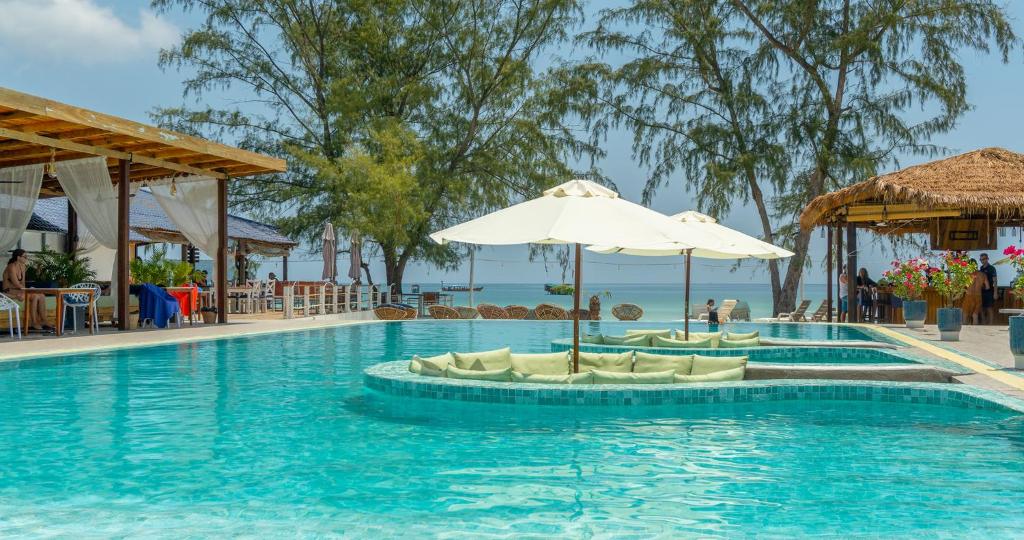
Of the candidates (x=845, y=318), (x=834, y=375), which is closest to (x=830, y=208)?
(x=845, y=318)

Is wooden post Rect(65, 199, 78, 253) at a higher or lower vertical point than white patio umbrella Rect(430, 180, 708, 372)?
higher

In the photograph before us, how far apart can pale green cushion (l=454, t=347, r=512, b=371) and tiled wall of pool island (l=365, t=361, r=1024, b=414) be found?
404mm

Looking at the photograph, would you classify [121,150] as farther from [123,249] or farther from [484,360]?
[484,360]

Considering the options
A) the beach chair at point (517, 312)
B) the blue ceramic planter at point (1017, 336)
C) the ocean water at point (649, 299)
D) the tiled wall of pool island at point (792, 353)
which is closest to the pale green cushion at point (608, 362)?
the tiled wall of pool island at point (792, 353)

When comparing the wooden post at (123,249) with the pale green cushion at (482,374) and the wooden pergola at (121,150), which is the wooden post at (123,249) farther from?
the pale green cushion at (482,374)

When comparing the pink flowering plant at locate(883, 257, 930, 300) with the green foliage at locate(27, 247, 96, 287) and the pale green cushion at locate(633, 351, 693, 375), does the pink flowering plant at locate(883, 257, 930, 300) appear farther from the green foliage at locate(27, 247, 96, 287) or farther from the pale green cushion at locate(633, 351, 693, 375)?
the green foliage at locate(27, 247, 96, 287)

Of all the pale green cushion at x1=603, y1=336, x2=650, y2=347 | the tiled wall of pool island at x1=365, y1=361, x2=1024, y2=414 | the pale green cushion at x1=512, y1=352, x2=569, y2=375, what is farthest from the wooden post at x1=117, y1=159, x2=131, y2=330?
the pale green cushion at x1=512, y1=352, x2=569, y2=375

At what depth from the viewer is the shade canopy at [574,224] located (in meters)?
6.56

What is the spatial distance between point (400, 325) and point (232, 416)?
11045 mm

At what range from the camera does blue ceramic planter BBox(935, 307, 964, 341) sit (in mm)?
11812

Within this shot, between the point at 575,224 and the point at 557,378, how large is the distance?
1244 mm

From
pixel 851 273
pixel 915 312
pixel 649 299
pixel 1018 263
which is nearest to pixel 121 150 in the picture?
pixel 1018 263

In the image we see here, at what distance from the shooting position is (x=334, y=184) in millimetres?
23922

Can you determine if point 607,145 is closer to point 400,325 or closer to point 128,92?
point 400,325
